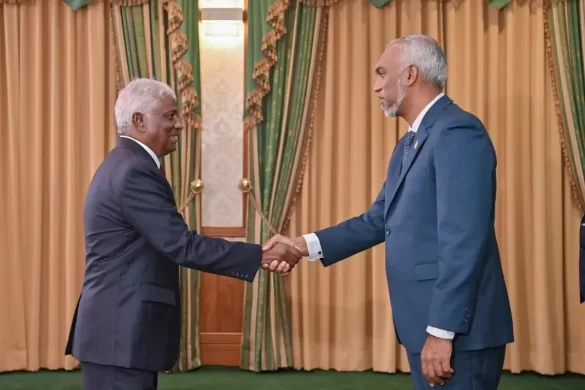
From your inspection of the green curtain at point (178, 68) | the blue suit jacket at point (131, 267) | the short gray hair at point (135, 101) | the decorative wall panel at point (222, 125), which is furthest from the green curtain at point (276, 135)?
the blue suit jacket at point (131, 267)

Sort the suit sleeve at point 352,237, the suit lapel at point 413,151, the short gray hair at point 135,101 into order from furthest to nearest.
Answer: the suit sleeve at point 352,237 → the short gray hair at point 135,101 → the suit lapel at point 413,151

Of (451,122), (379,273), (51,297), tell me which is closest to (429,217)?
(451,122)

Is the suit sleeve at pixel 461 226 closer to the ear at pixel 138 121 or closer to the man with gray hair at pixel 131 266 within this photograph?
the man with gray hair at pixel 131 266

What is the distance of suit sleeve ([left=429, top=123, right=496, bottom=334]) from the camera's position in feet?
6.68

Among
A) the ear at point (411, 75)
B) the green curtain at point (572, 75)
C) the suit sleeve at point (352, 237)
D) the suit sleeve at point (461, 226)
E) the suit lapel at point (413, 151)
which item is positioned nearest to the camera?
the suit sleeve at point (461, 226)

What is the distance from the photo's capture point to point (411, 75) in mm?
2381

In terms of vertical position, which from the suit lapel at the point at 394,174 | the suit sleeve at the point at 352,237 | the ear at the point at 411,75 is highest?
the ear at the point at 411,75

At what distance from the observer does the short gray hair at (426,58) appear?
Result: 2367 millimetres

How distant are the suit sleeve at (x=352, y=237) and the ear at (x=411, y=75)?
686 millimetres

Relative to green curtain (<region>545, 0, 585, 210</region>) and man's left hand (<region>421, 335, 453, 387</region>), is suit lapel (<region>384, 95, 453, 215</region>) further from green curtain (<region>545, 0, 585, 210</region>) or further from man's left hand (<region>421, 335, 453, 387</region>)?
green curtain (<region>545, 0, 585, 210</region>)

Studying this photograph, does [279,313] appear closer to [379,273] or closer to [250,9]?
[379,273]

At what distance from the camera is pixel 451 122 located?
215 centimetres

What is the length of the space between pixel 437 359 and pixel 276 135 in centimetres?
274

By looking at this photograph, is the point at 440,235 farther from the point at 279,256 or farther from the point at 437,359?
the point at 279,256
